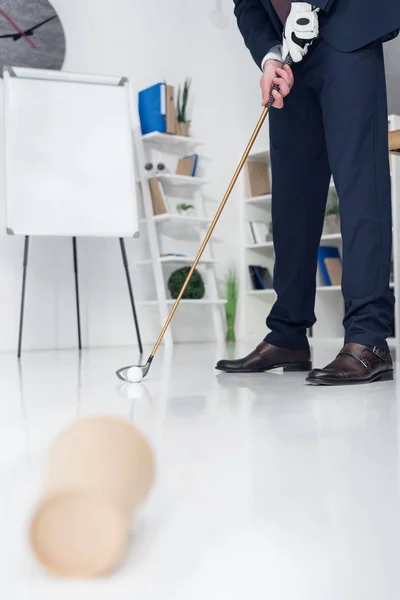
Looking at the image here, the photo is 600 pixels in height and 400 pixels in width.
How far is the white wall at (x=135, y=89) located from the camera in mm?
3809

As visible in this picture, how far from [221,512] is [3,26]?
366 cm

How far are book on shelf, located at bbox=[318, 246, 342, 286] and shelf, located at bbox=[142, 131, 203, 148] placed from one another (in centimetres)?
102

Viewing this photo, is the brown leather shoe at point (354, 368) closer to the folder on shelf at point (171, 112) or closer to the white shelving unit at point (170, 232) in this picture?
the white shelving unit at point (170, 232)

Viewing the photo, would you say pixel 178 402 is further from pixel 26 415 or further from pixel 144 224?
pixel 144 224

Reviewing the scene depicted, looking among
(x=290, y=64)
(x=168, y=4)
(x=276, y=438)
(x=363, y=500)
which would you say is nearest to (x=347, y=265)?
(x=290, y=64)

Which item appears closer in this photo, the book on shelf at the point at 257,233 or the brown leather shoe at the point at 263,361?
the brown leather shoe at the point at 263,361

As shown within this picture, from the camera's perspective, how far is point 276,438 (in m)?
0.97

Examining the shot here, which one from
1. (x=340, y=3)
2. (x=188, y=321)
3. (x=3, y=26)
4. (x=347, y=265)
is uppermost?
(x=3, y=26)

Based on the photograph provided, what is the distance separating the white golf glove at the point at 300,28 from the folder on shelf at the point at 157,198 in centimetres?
233

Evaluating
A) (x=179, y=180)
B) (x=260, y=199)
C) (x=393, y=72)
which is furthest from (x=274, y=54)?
(x=393, y=72)

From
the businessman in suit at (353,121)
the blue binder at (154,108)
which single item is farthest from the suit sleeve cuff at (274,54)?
the blue binder at (154,108)

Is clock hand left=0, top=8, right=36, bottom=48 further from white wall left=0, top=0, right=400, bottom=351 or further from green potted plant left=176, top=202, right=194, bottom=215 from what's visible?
green potted plant left=176, top=202, right=194, bottom=215

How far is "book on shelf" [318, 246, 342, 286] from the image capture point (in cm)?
431

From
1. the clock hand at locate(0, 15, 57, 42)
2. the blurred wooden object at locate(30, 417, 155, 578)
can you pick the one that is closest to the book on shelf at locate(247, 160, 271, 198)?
the clock hand at locate(0, 15, 57, 42)
